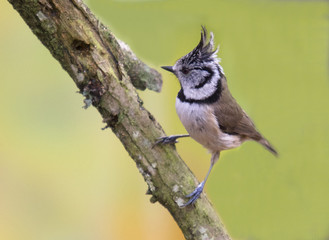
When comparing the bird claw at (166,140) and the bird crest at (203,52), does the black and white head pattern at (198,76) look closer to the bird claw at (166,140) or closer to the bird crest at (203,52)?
the bird crest at (203,52)

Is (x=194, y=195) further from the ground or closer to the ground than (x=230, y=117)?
closer to the ground

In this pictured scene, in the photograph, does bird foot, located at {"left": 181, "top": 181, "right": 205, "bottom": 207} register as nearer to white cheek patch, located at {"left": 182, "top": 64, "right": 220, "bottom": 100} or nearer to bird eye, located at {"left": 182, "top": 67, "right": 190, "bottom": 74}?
white cheek patch, located at {"left": 182, "top": 64, "right": 220, "bottom": 100}

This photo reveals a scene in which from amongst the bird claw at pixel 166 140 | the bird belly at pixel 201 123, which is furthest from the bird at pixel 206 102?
the bird claw at pixel 166 140

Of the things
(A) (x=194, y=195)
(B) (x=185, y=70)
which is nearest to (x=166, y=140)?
(A) (x=194, y=195)

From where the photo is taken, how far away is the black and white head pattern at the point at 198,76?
270 centimetres

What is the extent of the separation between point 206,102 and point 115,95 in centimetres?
74

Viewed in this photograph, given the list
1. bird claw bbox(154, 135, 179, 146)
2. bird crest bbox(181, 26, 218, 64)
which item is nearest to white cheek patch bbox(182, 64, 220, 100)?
bird crest bbox(181, 26, 218, 64)

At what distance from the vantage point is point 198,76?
2.74 meters

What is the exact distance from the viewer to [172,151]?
2365 millimetres

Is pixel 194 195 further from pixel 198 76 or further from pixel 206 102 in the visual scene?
pixel 198 76

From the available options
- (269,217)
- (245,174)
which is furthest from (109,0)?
(269,217)

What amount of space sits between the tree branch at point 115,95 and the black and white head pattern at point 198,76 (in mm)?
481

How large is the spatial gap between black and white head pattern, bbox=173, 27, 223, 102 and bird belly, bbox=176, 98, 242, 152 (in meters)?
0.07

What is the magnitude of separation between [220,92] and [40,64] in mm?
1933
